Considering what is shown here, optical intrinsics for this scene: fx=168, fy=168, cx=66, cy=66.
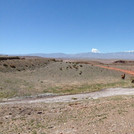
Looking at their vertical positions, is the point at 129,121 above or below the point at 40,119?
above

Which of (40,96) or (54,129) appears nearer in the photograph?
(54,129)

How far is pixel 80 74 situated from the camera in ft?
138

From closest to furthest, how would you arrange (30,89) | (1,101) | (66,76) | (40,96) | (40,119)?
(40,119) → (1,101) → (40,96) → (30,89) → (66,76)

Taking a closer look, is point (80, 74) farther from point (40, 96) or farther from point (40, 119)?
point (40, 119)

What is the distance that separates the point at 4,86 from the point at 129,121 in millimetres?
21184

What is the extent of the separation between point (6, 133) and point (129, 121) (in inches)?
306

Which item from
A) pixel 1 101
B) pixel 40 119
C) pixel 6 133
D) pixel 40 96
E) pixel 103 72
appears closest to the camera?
pixel 6 133

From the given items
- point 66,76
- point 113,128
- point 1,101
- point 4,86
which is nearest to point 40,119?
point 113,128

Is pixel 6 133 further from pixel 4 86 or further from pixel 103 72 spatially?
pixel 103 72

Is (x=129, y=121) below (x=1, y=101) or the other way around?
the other way around

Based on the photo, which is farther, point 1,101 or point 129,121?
point 1,101

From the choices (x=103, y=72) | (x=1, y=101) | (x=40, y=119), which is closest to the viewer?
(x=40, y=119)

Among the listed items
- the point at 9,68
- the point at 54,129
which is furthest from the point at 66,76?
the point at 54,129

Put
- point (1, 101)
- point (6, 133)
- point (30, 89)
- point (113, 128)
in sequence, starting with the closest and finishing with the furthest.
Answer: point (113, 128) < point (6, 133) < point (1, 101) < point (30, 89)
